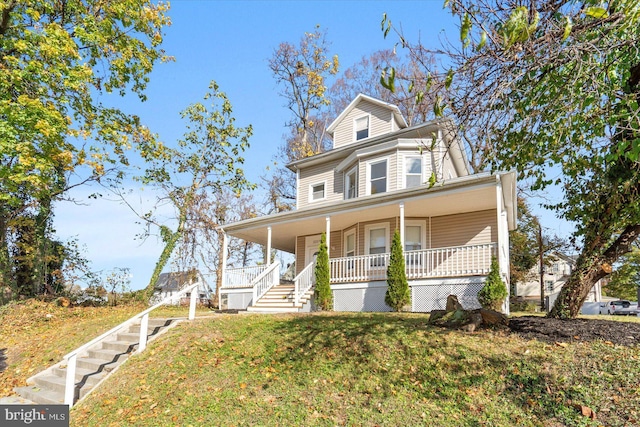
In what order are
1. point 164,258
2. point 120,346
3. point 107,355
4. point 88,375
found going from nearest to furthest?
point 88,375
point 107,355
point 120,346
point 164,258

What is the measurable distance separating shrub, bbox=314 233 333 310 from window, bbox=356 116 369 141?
7253 mm

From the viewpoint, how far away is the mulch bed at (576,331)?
652 cm

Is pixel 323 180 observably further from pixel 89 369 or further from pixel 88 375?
pixel 88 375

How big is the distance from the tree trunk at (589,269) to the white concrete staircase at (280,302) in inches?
347

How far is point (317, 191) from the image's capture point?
20.7 meters

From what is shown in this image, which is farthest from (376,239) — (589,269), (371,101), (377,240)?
(589,269)

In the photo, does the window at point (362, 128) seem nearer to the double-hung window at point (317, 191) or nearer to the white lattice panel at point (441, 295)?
the double-hung window at point (317, 191)

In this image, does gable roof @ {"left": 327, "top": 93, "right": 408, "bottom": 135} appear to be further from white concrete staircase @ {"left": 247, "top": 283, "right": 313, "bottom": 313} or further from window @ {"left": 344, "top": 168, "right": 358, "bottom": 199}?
white concrete staircase @ {"left": 247, "top": 283, "right": 313, "bottom": 313}

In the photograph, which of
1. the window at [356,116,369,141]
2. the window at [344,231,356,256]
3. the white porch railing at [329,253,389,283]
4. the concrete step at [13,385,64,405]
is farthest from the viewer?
the window at [356,116,369,141]

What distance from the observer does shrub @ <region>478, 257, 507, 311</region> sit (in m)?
11.4

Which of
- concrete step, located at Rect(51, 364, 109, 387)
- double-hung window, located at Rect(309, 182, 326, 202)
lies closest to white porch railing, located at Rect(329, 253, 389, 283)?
double-hung window, located at Rect(309, 182, 326, 202)

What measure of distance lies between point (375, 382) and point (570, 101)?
5.06 metres

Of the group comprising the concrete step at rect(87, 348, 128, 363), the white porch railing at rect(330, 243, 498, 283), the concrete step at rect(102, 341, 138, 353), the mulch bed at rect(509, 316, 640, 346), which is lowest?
the concrete step at rect(87, 348, 128, 363)

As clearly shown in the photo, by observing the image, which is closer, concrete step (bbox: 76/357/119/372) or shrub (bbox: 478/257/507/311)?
concrete step (bbox: 76/357/119/372)
